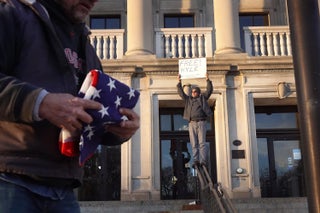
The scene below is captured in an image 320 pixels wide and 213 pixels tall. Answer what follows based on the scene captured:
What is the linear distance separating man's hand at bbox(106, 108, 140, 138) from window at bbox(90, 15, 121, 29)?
18664mm

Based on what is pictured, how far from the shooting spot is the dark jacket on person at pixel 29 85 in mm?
1617

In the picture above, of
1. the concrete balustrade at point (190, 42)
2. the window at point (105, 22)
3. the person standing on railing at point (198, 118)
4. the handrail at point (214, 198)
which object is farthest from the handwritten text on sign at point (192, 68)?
the window at point (105, 22)

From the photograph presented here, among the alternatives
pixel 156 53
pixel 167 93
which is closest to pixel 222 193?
pixel 167 93

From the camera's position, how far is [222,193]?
7031 millimetres

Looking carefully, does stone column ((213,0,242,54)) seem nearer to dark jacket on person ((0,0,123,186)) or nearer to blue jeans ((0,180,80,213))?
dark jacket on person ((0,0,123,186))

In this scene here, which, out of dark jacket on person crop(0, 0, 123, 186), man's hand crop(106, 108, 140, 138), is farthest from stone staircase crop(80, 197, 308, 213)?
dark jacket on person crop(0, 0, 123, 186)

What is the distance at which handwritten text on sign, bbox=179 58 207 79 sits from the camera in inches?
520

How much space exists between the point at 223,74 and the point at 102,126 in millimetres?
14299

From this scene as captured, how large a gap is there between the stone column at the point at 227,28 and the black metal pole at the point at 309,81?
11897 mm

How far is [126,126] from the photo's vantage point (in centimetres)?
186

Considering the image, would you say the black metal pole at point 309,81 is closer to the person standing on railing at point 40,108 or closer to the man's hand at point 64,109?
the person standing on railing at point 40,108

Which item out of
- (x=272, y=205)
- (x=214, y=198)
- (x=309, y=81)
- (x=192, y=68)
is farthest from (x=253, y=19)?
(x=309, y=81)

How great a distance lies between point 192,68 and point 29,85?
39.1 ft

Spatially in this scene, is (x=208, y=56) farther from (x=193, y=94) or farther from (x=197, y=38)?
(x=193, y=94)
